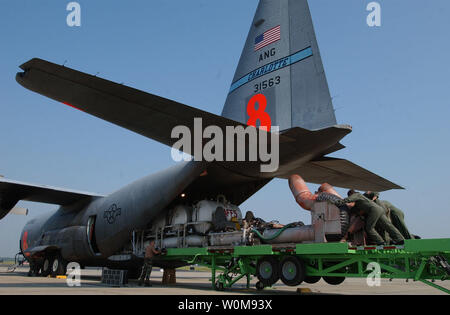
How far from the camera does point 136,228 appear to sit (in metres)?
15.6

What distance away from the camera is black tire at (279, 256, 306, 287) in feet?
34.3

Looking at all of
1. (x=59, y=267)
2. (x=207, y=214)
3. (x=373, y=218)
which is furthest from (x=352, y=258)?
(x=59, y=267)

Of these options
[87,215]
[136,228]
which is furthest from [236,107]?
[87,215]

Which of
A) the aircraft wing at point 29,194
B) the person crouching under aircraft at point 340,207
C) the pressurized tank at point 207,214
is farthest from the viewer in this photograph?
the aircraft wing at point 29,194

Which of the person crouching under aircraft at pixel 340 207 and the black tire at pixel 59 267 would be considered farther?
the black tire at pixel 59 267

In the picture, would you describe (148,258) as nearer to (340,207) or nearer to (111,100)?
(111,100)

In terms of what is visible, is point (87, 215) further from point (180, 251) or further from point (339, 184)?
point (339, 184)

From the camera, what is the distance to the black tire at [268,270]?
11047 mm

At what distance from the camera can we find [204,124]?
11633 millimetres

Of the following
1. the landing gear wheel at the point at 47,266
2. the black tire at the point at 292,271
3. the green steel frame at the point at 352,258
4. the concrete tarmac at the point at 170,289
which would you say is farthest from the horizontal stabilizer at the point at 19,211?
the black tire at the point at 292,271

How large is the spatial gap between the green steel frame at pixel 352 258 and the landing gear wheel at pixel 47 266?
9984 mm

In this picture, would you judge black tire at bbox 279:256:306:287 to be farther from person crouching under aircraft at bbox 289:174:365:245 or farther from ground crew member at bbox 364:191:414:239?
ground crew member at bbox 364:191:414:239

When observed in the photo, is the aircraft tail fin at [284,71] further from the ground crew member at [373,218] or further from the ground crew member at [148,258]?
the ground crew member at [148,258]

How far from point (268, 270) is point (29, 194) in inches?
485
